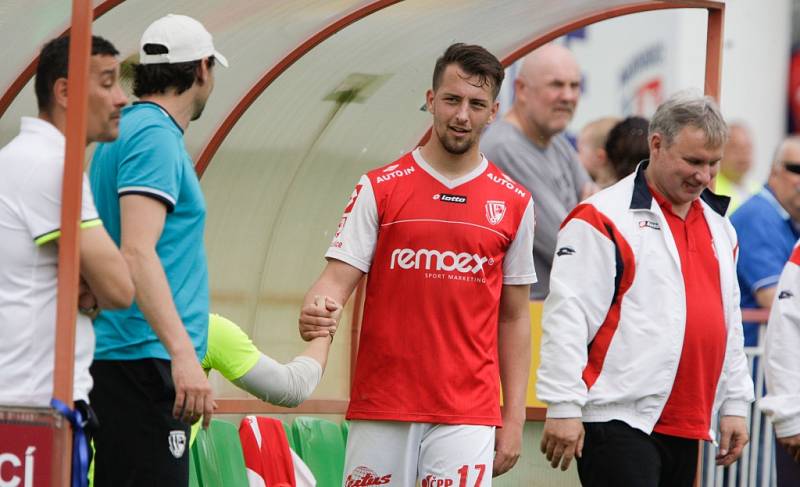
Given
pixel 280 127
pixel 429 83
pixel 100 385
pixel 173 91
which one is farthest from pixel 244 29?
pixel 100 385

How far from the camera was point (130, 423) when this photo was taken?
548 cm

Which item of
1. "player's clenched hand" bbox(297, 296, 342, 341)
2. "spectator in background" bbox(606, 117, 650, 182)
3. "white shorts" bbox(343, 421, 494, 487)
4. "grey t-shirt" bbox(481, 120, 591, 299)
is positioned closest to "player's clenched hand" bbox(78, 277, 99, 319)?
"player's clenched hand" bbox(297, 296, 342, 341)

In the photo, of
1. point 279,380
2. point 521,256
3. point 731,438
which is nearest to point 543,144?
point 731,438

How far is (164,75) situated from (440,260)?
1298mm

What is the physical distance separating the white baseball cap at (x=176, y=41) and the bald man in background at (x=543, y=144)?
3.60m

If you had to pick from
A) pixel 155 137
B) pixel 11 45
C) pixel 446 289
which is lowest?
pixel 446 289

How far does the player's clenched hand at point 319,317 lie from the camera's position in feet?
19.7

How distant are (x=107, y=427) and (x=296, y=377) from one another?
3.31 feet

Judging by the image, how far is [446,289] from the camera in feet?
20.4

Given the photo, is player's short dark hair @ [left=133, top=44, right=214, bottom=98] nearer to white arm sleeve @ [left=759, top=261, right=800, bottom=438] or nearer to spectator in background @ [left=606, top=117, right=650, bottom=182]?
spectator in background @ [left=606, top=117, right=650, bottom=182]

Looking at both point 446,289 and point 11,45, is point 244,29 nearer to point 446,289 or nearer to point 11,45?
point 11,45

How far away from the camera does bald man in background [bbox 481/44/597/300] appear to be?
29.7 ft

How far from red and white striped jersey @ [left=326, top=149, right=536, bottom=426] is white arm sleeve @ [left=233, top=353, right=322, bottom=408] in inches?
8.2

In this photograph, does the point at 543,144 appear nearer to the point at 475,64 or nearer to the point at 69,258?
the point at 475,64
